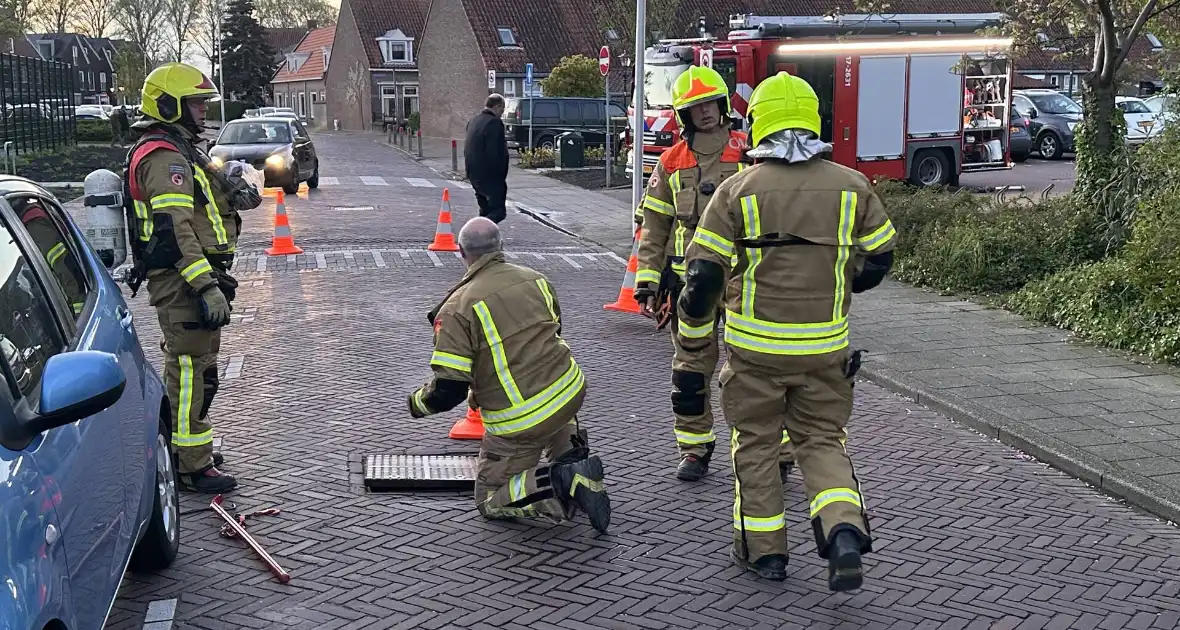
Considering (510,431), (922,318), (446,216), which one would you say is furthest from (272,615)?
(446,216)

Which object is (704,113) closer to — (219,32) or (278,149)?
(278,149)

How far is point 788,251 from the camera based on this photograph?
4.50m

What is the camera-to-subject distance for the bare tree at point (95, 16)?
7694cm

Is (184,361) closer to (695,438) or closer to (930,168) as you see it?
(695,438)

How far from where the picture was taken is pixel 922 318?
10320 millimetres

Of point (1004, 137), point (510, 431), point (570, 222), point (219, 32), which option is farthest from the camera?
point (219, 32)

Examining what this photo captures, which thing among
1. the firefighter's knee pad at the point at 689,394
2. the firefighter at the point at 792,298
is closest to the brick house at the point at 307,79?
the firefighter's knee pad at the point at 689,394

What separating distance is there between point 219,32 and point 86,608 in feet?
252

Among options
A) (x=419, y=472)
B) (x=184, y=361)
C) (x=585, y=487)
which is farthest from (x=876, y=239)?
(x=184, y=361)

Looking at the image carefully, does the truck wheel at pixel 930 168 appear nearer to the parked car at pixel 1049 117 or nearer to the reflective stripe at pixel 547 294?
the parked car at pixel 1049 117

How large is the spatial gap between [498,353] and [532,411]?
295 millimetres

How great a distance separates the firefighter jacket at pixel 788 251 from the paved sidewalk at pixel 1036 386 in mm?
2170

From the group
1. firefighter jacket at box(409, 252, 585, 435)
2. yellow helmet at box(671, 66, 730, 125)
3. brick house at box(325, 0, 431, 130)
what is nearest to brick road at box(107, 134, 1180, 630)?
firefighter jacket at box(409, 252, 585, 435)

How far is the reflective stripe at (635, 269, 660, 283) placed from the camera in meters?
6.19
